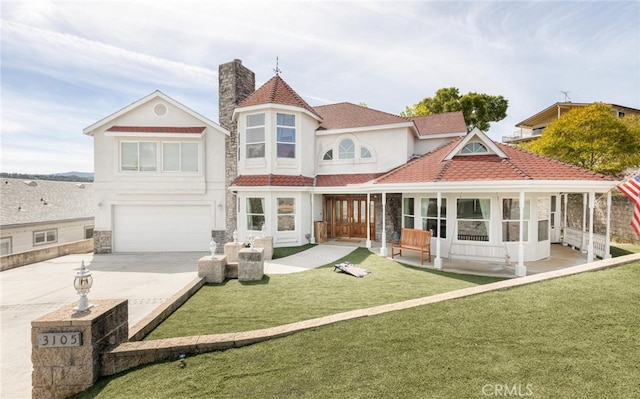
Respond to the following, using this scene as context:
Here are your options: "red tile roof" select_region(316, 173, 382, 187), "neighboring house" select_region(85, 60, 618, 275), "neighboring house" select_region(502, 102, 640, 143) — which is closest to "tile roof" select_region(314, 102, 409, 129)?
"neighboring house" select_region(85, 60, 618, 275)

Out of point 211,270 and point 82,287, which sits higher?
point 82,287

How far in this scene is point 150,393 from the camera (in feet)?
11.7

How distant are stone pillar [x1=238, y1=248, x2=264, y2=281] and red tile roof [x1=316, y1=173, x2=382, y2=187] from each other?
7.08 m

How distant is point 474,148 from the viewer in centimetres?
1116

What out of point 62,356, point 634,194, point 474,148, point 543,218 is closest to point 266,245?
point 62,356

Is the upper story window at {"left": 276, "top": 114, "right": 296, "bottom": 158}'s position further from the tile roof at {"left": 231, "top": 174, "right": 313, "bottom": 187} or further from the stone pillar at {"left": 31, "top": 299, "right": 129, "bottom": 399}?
the stone pillar at {"left": 31, "top": 299, "right": 129, "bottom": 399}

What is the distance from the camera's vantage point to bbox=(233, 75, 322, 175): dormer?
14.0 meters

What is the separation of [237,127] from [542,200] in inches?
582

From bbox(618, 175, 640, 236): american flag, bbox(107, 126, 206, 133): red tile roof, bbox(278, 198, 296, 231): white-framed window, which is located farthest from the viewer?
bbox(107, 126, 206, 133): red tile roof

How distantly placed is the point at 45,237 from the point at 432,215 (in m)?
23.4

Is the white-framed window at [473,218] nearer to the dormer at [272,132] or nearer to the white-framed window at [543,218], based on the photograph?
the white-framed window at [543,218]

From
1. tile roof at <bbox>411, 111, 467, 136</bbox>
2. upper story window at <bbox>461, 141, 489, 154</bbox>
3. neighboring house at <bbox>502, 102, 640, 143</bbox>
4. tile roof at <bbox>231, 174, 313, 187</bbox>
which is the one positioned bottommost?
tile roof at <bbox>231, 174, 313, 187</bbox>

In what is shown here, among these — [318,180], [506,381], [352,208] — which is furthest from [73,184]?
[506,381]

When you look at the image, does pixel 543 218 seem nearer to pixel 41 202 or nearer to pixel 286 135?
pixel 286 135
